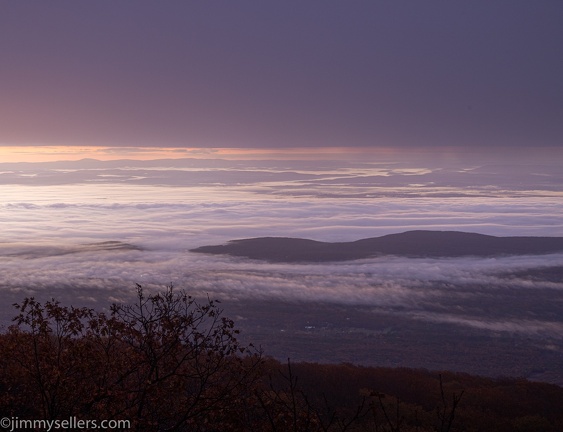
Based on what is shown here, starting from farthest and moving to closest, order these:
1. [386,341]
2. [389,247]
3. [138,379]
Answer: [389,247] → [386,341] → [138,379]

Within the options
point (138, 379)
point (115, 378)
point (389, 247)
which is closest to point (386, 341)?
point (115, 378)

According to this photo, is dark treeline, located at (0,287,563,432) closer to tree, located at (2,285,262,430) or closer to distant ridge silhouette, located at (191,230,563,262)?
tree, located at (2,285,262,430)

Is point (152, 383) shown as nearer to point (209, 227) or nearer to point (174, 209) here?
point (209, 227)

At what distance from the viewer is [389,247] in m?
121

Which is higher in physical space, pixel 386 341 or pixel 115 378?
pixel 115 378

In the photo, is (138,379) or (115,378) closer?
(138,379)

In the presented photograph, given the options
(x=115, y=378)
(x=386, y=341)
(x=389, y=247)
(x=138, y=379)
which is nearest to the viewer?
(x=138, y=379)

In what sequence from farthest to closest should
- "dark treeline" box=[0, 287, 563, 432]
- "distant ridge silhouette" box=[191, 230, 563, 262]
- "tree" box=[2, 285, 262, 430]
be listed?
"distant ridge silhouette" box=[191, 230, 563, 262], "tree" box=[2, 285, 262, 430], "dark treeline" box=[0, 287, 563, 432]

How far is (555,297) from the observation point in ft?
264

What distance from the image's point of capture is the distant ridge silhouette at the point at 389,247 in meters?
111

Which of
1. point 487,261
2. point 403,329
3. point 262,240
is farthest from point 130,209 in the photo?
point 403,329

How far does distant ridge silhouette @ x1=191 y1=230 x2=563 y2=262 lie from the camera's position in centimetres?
11075

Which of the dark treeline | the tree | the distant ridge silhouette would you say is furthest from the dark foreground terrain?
the tree

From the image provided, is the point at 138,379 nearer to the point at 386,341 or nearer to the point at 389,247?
the point at 386,341
